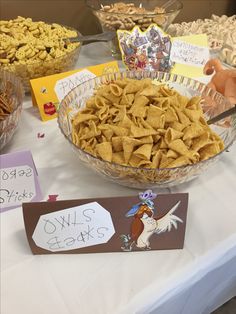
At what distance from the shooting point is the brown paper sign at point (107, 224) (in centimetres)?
48

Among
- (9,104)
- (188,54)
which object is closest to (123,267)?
(9,104)

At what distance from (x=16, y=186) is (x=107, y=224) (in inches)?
6.2

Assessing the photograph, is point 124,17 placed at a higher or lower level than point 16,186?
higher

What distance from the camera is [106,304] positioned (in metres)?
0.47

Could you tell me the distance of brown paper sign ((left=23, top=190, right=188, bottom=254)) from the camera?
18.8 inches

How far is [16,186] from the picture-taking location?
1.81ft

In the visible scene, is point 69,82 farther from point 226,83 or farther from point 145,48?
point 226,83

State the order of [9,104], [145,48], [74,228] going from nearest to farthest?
[74,228], [9,104], [145,48]

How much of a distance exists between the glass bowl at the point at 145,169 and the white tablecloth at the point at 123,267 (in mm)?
61

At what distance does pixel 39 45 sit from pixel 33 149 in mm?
286

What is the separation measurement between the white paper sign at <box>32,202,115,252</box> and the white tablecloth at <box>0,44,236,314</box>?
29mm

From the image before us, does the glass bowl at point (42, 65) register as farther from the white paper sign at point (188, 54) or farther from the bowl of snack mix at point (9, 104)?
the white paper sign at point (188, 54)

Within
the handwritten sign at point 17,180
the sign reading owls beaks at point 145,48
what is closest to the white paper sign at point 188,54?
the sign reading owls beaks at point 145,48

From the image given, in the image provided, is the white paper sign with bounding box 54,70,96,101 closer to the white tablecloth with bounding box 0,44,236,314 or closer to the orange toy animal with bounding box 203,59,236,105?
the white tablecloth with bounding box 0,44,236,314
